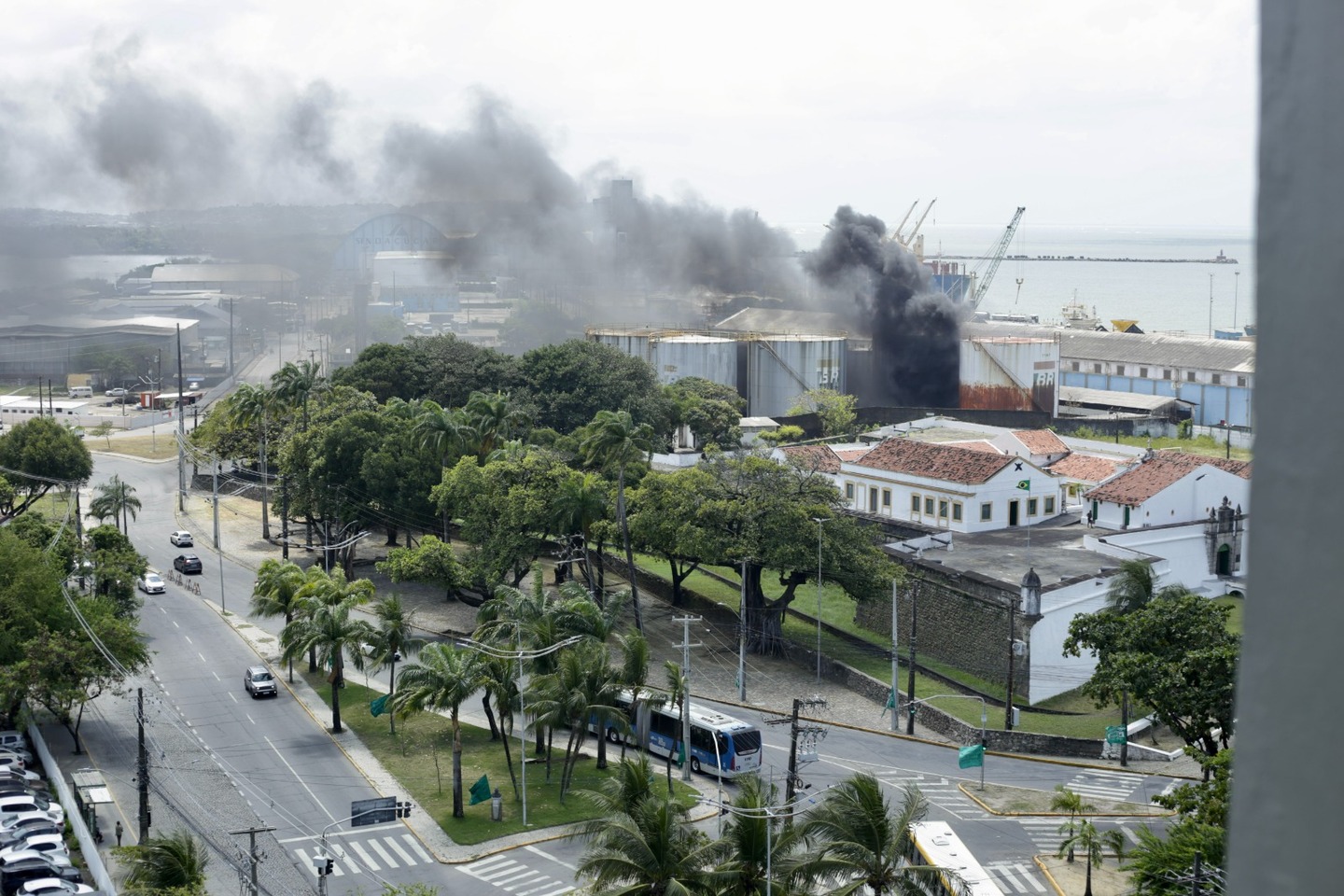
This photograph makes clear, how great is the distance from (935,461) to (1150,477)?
8357 mm

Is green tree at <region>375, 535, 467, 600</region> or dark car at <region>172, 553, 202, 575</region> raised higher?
green tree at <region>375, 535, 467, 600</region>

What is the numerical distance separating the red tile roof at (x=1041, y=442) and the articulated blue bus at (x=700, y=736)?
34.5 meters

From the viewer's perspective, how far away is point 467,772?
38719mm

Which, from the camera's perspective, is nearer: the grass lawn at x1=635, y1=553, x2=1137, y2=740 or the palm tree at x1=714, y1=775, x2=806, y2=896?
the palm tree at x1=714, y1=775, x2=806, y2=896

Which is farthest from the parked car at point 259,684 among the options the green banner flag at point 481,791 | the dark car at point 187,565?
the dark car at point 187,565

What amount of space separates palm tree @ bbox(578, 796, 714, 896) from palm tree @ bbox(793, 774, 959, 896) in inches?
70.5

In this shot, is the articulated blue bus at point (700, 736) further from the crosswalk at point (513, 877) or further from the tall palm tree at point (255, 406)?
the tall palm tree at point (255, 406)

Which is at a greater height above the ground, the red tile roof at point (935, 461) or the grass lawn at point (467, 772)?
the red tile roof at point (935, 461)

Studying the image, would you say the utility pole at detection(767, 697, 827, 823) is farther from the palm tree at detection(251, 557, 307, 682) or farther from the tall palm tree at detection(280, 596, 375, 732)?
the palm tree at detection(251, 557, 307, 682)

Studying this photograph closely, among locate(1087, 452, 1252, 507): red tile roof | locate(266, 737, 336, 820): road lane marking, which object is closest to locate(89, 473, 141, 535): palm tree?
locate(266, 737, 336, 820): road lane marking

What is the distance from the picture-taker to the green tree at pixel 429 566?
172 ft

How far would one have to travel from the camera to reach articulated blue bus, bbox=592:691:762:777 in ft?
124

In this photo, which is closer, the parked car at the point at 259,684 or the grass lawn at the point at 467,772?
the grass lawn at the point at 467,772

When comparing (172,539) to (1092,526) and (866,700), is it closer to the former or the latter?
(866,700)
